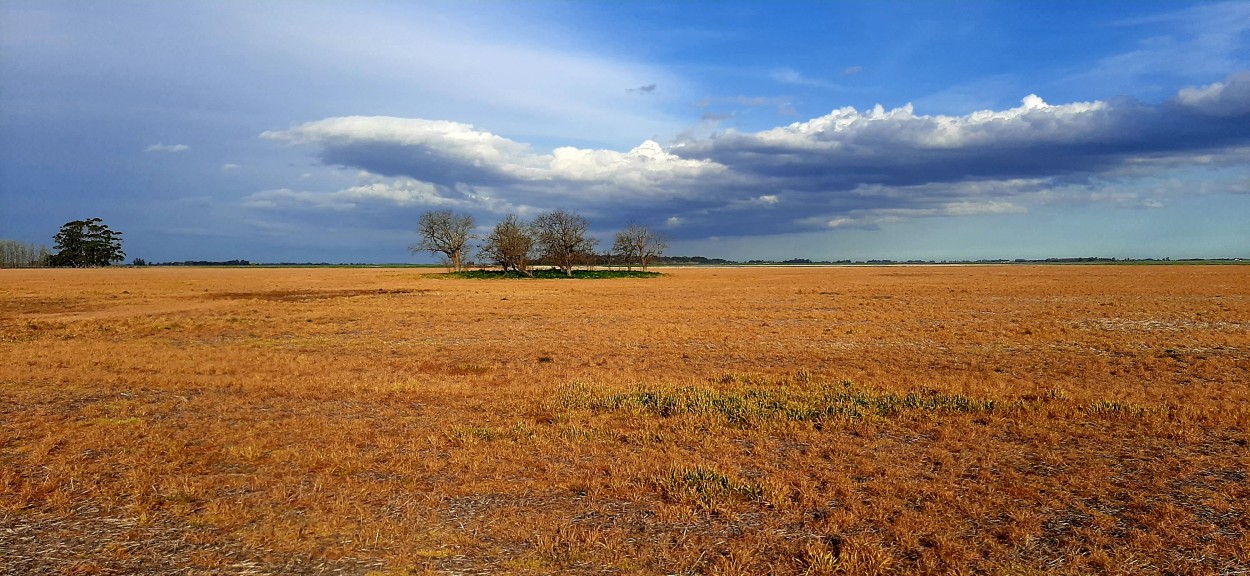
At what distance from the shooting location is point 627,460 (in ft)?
29.9

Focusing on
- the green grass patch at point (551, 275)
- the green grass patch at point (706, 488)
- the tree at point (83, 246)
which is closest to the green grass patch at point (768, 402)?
the green grass patch at point (706, 488)

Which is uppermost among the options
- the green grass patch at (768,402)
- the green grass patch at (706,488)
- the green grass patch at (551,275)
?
the green grass patch at (551,275)

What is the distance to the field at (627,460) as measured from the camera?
20.0 ft

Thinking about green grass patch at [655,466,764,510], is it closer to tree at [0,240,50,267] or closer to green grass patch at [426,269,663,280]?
green grass patch at [426,269,663,280]

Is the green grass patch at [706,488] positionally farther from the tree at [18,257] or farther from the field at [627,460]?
the tree at [18,257]

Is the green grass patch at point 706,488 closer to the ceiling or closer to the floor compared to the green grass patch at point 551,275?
closer to the floor

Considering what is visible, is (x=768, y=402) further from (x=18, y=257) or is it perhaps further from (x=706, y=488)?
(x=18, y=257)

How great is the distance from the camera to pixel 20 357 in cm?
1848

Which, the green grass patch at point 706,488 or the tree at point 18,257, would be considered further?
the tree at point 18,257

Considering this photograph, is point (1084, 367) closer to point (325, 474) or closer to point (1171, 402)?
point (1171, 402)

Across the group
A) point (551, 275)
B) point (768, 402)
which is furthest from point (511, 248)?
point (768, 402)

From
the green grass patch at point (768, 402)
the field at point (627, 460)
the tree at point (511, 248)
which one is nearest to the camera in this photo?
the field at point (627, 460)

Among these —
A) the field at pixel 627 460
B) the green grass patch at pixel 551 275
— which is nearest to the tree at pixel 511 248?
the green grass patch at pixel 551 275

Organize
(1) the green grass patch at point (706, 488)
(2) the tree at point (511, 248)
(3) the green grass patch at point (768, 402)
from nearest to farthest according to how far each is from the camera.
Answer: (1) the green grass patch at point (706, 488)
(3) the green grass patch at point (768, 402)
(2) the tree at point (511, 248)
